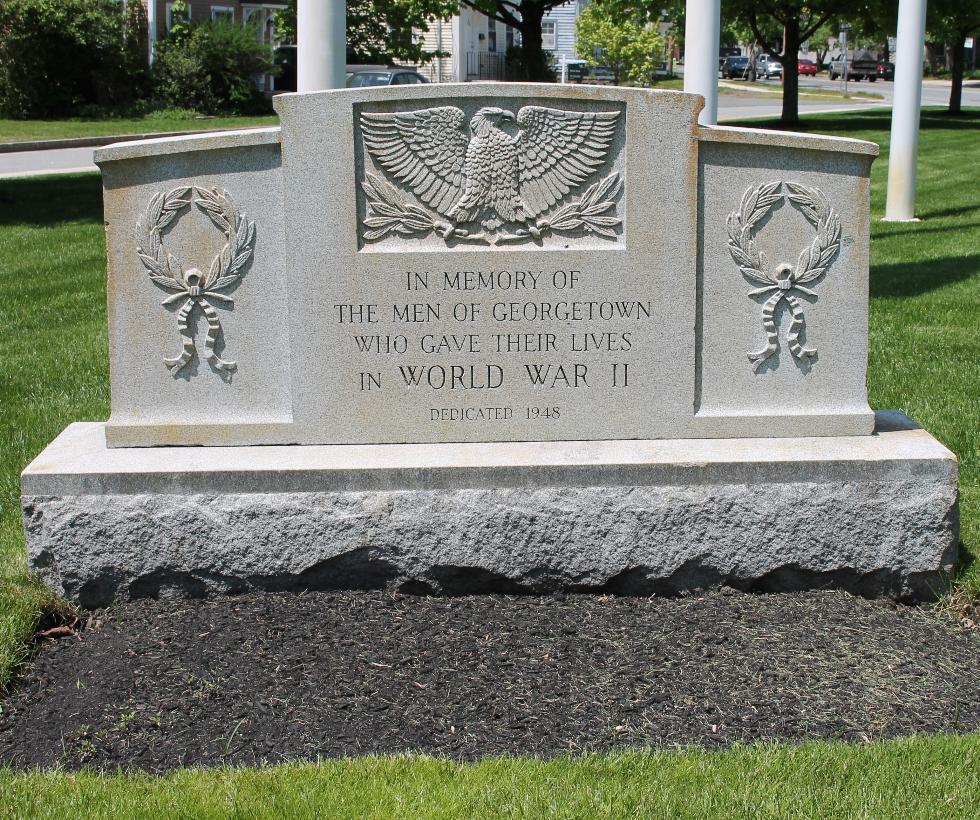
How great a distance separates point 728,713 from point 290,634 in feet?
4.91

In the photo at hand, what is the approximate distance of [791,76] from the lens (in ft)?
101

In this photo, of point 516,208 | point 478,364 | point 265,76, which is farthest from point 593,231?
point 265,76

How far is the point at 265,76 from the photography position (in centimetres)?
3959

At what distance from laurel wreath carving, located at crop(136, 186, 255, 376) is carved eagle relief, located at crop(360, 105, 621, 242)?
0.49m

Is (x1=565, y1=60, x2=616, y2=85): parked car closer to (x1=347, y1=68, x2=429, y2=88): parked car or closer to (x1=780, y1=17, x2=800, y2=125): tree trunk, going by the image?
(x1=780, y1=17, x2=800, y2=125): tree trunk

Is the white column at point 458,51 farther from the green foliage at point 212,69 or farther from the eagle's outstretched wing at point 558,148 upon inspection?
the eagle's outstretched wing at point 558,148

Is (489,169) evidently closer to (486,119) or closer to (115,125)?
(486,119)

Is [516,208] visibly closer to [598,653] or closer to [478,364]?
[478,364]

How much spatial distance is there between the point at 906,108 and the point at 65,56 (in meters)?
26.5

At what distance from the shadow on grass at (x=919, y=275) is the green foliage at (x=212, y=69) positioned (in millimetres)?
27233

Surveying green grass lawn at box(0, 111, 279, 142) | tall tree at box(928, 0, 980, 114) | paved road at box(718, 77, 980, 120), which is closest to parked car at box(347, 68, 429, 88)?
green grass lawn at box(0, 111, 279, 142)

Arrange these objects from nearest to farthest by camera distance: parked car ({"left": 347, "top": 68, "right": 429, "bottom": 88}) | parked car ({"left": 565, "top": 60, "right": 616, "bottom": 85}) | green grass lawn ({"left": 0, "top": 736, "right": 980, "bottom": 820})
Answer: green grass lawn ({"left": 0, "top": 736, "right": 980, "bottom": 820})
parked car ({"left": 347, "top": 68, "right": 429, "bottom": 88})
parked car ({"left": 565, "top": 60, "right": 616, "bottom": 85})

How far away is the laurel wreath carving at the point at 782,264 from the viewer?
15.1ft

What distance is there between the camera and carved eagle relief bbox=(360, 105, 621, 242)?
451 centimetres
